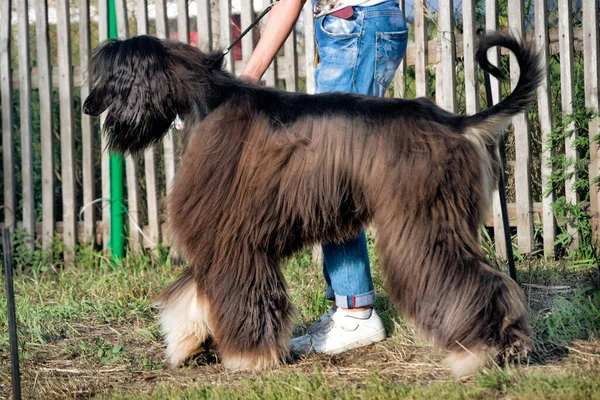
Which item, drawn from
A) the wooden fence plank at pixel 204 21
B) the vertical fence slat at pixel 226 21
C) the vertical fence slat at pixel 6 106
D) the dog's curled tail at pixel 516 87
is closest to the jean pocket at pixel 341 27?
the dog's curled tail at pixel 516 87

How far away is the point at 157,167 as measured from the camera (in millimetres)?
5410

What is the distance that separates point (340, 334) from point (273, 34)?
1327 mm

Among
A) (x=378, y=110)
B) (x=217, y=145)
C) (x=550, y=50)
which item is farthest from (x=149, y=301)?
(x=550, y=50)

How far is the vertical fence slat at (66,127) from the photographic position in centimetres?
521

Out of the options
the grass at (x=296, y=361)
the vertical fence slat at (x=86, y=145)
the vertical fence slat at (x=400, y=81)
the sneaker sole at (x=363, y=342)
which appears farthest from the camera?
the vertical fence slat at (x=86, y=145)

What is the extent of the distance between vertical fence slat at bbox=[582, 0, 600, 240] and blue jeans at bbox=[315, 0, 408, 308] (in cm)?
167

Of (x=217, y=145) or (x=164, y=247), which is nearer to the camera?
(x=217, y=145)

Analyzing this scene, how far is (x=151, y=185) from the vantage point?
5.19m

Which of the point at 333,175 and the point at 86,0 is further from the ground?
the point at 86,0

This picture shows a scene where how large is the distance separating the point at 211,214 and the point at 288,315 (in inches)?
21.4

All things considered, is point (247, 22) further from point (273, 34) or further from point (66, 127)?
point (273, 34)

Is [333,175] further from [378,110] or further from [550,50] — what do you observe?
[550,50]

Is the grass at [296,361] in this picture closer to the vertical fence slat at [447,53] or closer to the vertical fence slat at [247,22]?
the vertical fence slat at [447,53]

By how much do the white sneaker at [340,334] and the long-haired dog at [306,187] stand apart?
11.2 inches
